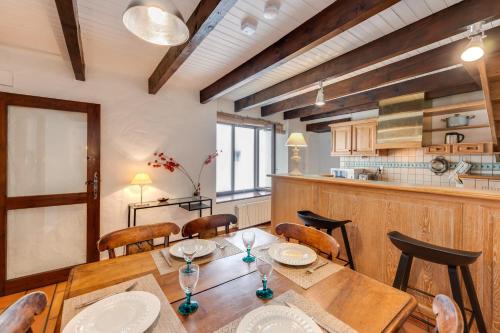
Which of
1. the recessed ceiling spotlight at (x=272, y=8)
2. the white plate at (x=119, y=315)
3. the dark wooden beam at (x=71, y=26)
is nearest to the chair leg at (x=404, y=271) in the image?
the white plate at (x=119, y=315)

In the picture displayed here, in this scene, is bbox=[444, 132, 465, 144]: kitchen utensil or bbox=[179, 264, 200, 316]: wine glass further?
bbox=[444, 132, 465, 144]: kitchen utensil

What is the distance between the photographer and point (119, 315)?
0.82 meters

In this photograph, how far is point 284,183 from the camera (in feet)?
9.58

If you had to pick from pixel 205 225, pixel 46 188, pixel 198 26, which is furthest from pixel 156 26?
pixel 46 188

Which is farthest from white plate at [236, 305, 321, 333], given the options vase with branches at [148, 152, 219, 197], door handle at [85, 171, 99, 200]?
vase with branches at [148, 152, 219, 197]

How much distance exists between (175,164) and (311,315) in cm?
283

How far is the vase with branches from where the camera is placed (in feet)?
10.3

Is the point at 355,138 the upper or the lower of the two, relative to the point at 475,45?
lower

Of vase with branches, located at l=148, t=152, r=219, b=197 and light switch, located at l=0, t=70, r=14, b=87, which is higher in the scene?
light switch, located at l=0, t=70, r=14, b=87

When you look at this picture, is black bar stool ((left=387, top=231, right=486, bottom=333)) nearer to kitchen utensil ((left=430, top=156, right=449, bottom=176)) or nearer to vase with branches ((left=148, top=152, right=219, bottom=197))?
kitchen utensil ((left=430, top=156, right=449, bottom=176))

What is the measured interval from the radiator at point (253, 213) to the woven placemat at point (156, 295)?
285 centimetres

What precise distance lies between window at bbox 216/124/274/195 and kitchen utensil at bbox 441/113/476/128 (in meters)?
2.92

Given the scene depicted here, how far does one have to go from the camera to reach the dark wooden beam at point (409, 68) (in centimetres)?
195

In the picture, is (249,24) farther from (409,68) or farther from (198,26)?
(409,68)
